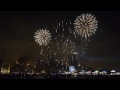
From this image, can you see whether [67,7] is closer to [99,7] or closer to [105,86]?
[99,7]

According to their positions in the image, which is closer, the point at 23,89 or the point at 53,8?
the point at 23,89

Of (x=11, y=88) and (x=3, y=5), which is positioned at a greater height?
(x=3, y=5)

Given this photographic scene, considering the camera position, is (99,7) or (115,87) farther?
(99,7)

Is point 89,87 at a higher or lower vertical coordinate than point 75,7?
lower

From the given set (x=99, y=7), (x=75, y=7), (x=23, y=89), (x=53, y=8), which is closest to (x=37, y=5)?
(x=53, y=8)

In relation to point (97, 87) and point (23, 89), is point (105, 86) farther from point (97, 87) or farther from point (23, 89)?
point (23, 89)

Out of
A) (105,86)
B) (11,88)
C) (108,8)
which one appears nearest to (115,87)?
(105,86)

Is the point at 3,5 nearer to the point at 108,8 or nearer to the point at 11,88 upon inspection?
the point at 11,88
